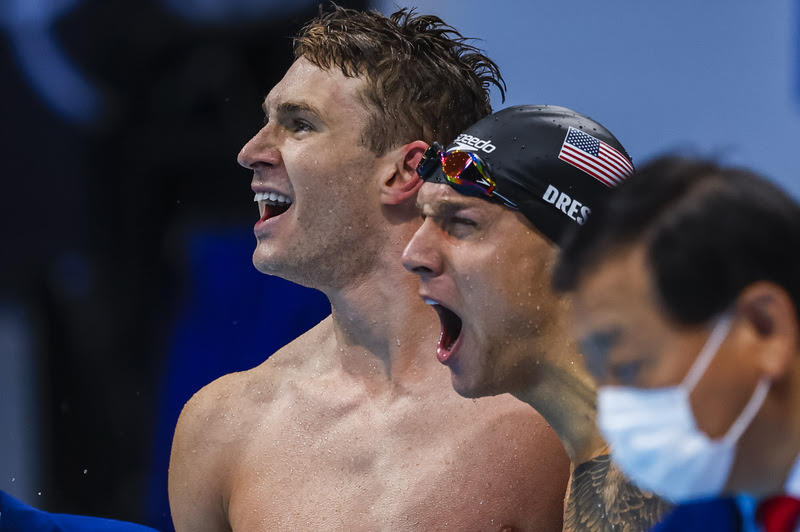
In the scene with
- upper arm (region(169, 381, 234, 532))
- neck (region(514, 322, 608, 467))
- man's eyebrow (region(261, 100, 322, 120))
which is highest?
man's eyebrow (region(261, 100, 322, 120))

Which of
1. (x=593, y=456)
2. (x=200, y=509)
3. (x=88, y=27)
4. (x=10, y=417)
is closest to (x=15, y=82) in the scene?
(x=88, y=27)

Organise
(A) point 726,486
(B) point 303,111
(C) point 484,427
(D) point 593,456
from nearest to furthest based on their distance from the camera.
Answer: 1. (A) point 726,486
2. (D) point 593,456
3. (C) point 484,427
4. (B) point 303,111

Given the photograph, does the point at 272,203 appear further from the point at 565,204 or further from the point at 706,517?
the point at 706,517

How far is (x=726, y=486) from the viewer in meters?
1.27

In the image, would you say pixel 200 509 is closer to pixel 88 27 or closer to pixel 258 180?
pixel 258 180

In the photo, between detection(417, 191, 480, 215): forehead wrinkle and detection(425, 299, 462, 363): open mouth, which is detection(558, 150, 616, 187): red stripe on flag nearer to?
detection(417, 191, 480, 215): forehead wrinkle

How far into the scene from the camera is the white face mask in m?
1.23

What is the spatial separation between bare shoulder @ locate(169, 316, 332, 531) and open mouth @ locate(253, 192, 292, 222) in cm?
40

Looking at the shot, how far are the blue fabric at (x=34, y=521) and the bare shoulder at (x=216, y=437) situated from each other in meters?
0.26

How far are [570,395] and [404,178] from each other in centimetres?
89

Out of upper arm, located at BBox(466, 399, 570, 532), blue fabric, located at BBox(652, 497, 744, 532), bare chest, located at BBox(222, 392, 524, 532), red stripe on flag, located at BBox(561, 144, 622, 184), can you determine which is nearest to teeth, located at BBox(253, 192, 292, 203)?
bare chest, located at BBox(222, 392, 524, 532)

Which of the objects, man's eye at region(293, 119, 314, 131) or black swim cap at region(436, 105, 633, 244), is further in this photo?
man's eye at region(293, 119, 314, 131)

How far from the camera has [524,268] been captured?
2176 mm

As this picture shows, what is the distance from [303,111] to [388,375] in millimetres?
753
